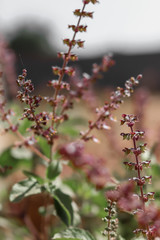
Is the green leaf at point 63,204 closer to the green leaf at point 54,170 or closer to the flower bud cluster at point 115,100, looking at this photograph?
the green leaf at point 54,170

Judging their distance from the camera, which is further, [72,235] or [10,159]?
[10,159]

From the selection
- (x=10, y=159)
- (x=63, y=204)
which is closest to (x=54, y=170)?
(x=63, y=204)

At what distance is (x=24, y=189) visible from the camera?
33.5 inches

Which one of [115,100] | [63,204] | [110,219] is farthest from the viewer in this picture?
[63,204]

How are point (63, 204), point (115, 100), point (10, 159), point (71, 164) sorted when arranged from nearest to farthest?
point (115, 100) < point (63, 204) < point (71, 164) < point (10, 159)

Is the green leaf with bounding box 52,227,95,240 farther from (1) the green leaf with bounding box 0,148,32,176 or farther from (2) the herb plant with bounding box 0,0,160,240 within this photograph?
(1) the green leaf with bounding box 0,148,32,176

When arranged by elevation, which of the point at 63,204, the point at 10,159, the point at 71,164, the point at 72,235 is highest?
the point at 10,159

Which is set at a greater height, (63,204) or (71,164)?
(71,164)

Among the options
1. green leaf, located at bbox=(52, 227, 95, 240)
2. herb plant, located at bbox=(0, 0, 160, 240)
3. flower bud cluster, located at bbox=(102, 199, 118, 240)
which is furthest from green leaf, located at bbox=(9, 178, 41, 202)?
flower bud cluster, located at bbox=(102, 199, 118, 240)

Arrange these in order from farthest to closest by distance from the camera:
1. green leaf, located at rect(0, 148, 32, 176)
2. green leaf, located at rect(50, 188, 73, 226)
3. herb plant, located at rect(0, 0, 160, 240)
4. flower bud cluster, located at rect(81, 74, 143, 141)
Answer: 1. green leaf, located at rect(0, 148, 32, 176)
2. green leaf, located at rect(50, 188, 73, 226)
3. flower bud cluster, located at rect(81, 74, 143, 141)
4. herb plant, located at rect(0, 0, 160, 240)

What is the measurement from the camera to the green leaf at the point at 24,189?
2.67ft

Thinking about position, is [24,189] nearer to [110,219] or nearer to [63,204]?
[63,204]

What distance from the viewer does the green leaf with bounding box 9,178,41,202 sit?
813 mm

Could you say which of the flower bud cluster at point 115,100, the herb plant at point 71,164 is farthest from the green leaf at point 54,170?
the flower bud cluster at point 115,100
